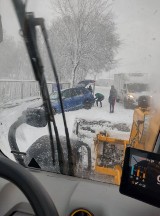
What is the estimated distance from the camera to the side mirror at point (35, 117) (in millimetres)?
2057

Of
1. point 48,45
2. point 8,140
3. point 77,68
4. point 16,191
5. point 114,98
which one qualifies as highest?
point 48,45

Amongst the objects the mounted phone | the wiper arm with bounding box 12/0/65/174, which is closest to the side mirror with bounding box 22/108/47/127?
the wiper arm with bounding box 12/0/65/174

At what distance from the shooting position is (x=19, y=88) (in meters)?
2.14

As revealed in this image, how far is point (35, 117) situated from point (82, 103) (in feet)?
1.14

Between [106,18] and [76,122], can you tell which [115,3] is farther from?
[76,122]

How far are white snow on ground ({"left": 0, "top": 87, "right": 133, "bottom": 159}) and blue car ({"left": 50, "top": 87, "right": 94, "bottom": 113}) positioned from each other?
0.12 ft

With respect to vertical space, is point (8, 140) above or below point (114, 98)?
below

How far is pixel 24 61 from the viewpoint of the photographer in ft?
6.40

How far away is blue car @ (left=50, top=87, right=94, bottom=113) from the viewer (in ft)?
6.55

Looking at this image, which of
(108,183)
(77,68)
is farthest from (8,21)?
(108,183)

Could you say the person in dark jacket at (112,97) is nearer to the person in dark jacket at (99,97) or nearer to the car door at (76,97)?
the person in dark jacket at (99,97)

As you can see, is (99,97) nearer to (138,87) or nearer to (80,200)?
(138,87)

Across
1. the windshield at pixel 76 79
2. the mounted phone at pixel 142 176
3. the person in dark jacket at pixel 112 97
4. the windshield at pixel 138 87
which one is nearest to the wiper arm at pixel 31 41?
the windshield at pixel 76 79

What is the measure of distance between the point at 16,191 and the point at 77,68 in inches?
35.9
